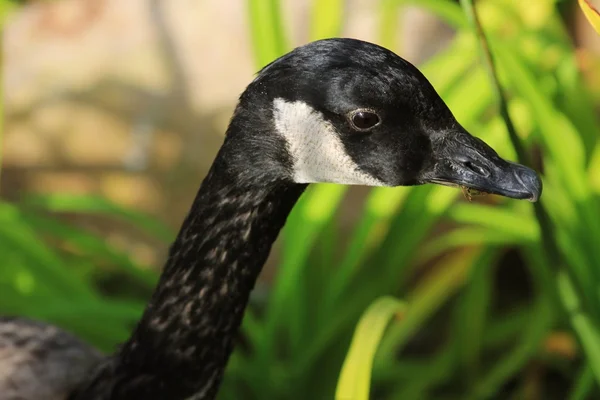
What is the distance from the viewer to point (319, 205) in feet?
5.48

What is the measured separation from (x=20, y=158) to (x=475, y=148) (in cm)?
168

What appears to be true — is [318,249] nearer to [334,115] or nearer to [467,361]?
[467,361]

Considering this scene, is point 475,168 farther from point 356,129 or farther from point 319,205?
point 319,205

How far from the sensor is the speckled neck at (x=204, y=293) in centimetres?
107

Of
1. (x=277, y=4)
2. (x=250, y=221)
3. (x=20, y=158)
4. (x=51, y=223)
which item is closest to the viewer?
(x=250, y=221)

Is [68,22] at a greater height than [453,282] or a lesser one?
greater

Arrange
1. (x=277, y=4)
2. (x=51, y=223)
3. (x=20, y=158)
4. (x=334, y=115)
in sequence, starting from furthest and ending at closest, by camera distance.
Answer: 1. (x=20, y=158)
2. (x=51, y=223)
3. (x=277, y=4)
4. (x=334, y=115)

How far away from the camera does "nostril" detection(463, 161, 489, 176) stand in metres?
1.00

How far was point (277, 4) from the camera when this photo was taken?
1.61 meters

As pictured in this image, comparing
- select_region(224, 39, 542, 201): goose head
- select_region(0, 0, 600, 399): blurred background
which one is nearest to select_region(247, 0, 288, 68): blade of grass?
select_region(0, 0, 600, 399): blurred background

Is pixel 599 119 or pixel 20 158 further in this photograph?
pixel 20 158

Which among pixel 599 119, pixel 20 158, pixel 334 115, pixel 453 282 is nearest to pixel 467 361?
pixel 453 282

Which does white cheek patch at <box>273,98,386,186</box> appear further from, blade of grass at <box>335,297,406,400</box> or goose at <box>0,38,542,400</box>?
blade of grass at <box>335,297,406,400</box>

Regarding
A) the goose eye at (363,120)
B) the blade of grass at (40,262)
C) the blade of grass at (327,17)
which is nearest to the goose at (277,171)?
the goose eye at (363,120)
